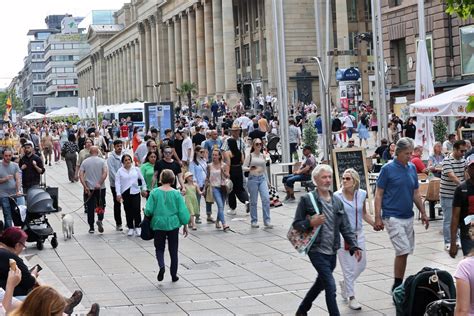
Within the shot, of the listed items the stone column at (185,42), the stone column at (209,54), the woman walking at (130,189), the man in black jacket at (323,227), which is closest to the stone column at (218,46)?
the stone column at (209,54)

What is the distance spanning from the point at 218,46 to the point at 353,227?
63.9m

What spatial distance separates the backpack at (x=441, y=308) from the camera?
7922mm

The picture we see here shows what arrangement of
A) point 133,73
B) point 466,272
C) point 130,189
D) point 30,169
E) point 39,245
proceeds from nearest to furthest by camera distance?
point 466,272
point 39,245
point 130,189
point 30,169
point 133,73

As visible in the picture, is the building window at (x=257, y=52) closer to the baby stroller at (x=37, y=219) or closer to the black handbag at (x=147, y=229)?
the baby stroller at (x=37, y=219)

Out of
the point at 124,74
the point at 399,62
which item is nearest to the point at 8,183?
the point at 399,62

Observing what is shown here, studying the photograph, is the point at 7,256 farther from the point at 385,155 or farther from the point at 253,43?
the point at 253,43

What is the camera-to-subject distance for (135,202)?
1788 centimetres

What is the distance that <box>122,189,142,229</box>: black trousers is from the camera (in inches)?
702

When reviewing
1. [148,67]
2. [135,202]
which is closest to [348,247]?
[135,202]

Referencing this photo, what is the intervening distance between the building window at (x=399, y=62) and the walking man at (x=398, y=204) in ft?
99.9

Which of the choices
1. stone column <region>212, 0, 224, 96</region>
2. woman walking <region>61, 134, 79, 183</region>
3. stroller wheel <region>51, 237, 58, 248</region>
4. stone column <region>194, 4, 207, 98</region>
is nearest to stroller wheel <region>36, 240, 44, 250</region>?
stroller wheel <region>51, 237, 58, 248</region>

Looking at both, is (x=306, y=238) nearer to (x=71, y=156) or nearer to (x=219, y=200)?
(x=219, y=200)

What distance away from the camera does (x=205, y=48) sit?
262 ft

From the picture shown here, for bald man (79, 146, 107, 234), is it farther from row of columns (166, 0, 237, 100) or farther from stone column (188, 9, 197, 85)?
stone column (188, 9, 197, 85)
